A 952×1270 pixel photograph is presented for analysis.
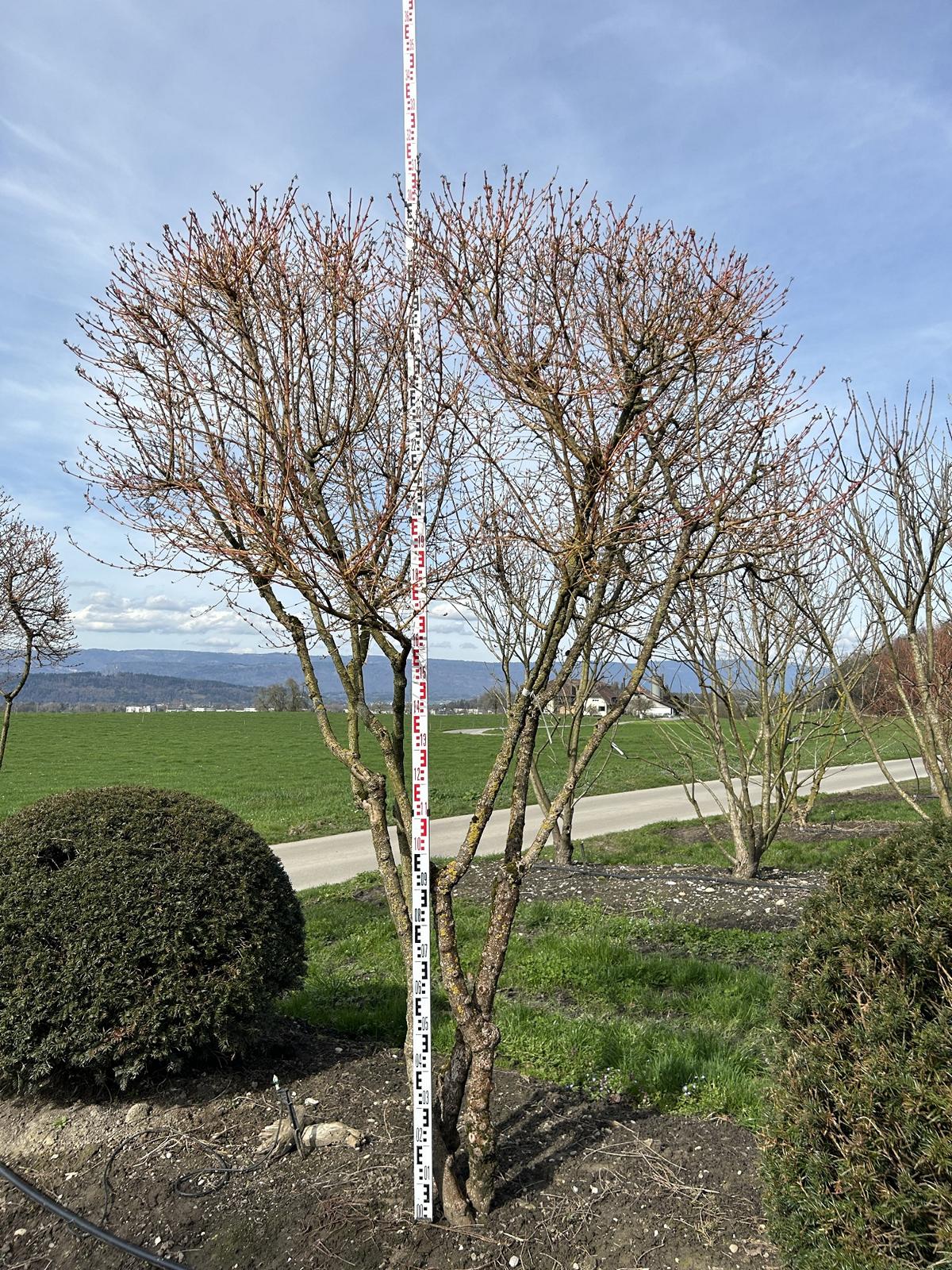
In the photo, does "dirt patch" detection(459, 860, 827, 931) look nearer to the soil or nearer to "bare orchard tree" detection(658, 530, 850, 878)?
"bare orchard tree" detection(658, 530, 850, 878)

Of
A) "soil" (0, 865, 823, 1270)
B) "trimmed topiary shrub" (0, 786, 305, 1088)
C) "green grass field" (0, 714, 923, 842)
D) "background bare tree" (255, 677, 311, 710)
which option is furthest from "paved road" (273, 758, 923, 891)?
"background bare tree" (255, 677, 311, 710)

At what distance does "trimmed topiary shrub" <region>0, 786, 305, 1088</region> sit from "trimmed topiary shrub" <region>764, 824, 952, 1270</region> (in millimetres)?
2584

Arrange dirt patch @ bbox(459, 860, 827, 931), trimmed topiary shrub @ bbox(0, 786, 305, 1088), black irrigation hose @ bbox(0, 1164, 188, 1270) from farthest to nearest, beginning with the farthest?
dirt patch @ bbox(459, 860, 827, 931)
trimmed topiary shrub @ bbox(0, 786, 305, 1088)
black irrigation hose @ bbox(0, 1164, 188, 1270)

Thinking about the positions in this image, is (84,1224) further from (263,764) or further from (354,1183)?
(263,764)

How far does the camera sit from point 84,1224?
10.7 ft

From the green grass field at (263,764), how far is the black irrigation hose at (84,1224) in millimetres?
5796

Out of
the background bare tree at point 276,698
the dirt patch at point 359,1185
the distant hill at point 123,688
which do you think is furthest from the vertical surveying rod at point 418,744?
the distant hill at point 123,688

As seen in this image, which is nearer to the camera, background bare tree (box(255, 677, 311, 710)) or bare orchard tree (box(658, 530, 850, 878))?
bare orchard tree (box(658, 530, 850, 878))

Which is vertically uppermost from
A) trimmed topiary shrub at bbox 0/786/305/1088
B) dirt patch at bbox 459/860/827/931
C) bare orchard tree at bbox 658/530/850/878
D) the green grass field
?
bare orchard tree at bbox 658/530/850/878

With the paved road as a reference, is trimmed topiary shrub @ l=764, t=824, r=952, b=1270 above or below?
above

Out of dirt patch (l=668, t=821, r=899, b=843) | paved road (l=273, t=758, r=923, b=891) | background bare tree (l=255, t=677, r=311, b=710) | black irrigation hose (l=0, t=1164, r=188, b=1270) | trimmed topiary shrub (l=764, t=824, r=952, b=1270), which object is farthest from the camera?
background bare tree (l=255, t=677, r=311, b=710)

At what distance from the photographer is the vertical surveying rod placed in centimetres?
304

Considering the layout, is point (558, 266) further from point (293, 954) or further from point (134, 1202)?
point (134, 1202)

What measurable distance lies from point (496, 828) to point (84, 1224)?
9386mm
